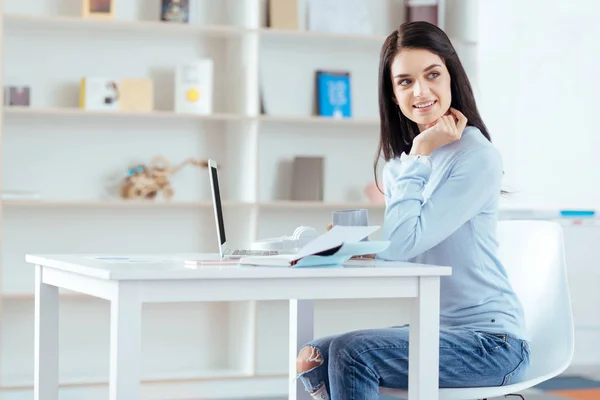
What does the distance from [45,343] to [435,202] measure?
990mm

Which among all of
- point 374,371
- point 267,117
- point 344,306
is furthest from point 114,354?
point 344,306

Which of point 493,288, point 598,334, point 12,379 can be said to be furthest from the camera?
point 598,334

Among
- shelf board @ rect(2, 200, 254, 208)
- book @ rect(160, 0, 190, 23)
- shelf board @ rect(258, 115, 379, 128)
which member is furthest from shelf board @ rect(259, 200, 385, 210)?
book @ rect(160, 0, 190, 23)

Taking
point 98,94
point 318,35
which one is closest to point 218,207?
point 98,94

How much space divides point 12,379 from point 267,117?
160cm

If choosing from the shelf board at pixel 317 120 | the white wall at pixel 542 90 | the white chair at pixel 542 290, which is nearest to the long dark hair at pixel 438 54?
the white chair at pixel 542 290

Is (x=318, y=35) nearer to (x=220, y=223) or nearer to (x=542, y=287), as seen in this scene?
(x=542, y=287)

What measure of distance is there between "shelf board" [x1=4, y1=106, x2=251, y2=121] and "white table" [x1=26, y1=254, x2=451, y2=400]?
1965mm

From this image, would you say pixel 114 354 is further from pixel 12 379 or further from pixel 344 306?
pixel 344 306

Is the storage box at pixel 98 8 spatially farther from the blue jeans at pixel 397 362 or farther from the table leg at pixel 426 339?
the table leg at pixel 426 339

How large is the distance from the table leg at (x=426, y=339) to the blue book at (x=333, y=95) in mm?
2639

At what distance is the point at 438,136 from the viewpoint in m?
2.24

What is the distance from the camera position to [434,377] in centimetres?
194

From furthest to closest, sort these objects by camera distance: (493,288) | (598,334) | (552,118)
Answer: (552,118) → (598,334) → (493,288)
